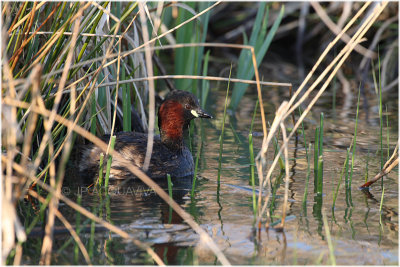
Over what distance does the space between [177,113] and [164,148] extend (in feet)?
1.14

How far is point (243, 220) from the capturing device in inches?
157

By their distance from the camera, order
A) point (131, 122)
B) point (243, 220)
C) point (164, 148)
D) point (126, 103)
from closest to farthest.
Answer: point (243, 220) < point (126, 103) < point (164, 148) < point (131, 122)

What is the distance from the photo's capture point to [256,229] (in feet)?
12.3

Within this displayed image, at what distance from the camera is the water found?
3377 millimetres

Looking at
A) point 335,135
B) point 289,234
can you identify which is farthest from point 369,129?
point 289,234

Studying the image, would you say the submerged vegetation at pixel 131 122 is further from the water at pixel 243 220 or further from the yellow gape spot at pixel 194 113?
the yellow gape spot at pixel 194 113

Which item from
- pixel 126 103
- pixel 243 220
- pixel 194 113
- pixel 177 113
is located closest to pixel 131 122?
pixel 177 113

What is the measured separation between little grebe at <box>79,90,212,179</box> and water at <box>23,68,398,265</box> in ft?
0.84

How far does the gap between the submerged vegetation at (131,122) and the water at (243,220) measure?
0.02m

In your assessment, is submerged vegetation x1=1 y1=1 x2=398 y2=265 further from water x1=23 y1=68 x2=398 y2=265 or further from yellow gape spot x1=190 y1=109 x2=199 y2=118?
yellow gape spot x1=190 y1=109 x2=199 y2=118

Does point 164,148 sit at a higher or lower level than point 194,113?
lower

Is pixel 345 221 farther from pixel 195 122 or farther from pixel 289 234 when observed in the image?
pixel 195 122

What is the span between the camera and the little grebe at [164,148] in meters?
5.45

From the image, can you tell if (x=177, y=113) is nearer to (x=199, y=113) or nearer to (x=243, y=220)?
(x=199, y=113)
